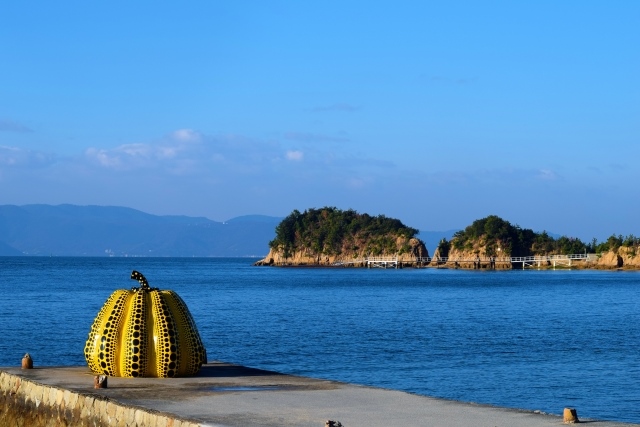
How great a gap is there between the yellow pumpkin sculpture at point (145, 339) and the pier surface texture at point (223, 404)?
0.88 ft

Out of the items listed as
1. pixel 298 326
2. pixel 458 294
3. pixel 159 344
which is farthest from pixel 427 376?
pixel 458 294

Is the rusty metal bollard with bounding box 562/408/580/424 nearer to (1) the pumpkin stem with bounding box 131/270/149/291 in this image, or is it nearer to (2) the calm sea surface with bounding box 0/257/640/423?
(1) the pumpkin stem with bounding box 131/270/149/291

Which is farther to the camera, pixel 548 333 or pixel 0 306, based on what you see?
pixel 0 306

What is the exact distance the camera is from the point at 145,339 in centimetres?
2073

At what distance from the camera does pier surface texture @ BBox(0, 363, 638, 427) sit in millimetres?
16312

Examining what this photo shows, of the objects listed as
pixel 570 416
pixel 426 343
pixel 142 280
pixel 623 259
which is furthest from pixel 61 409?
pixel 623 259

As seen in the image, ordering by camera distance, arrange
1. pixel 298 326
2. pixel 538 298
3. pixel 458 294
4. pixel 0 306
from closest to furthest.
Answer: pixel 298 326 < pixel 0 306 < pixel 538 298 < pixel 458 294

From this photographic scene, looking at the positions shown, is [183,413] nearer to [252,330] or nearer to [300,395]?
[300,395]

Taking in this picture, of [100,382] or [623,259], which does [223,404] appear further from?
[623,259]

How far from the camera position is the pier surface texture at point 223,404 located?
16.3m

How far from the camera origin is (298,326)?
2239 inches

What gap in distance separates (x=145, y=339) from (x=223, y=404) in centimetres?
350

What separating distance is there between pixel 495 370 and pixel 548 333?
1741cm

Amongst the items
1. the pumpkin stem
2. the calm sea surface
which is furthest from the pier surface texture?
the calm sea surface
